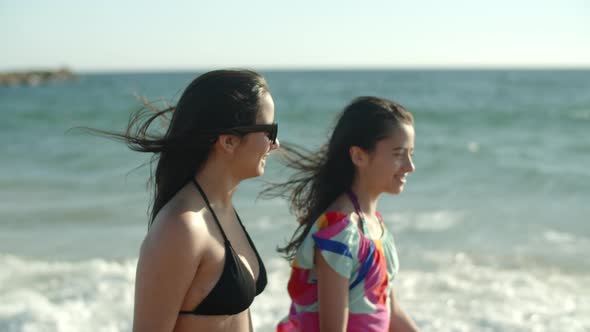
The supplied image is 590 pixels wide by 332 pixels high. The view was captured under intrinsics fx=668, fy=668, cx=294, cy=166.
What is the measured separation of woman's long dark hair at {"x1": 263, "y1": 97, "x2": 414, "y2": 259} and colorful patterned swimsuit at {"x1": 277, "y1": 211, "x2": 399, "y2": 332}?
0.12 metres

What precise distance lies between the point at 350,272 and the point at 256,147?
2.18 ft

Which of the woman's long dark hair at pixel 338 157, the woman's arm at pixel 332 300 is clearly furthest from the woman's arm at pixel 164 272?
the woman's long dark hair at pixel 338 157

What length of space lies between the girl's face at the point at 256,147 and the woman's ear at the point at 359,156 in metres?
0.61

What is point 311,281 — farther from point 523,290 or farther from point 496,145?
point 496,145

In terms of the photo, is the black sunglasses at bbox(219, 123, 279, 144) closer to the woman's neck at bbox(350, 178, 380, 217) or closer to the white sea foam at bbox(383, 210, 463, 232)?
the woman's neck at bbox(350, 178, 380, 217)

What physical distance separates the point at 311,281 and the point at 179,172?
792mm

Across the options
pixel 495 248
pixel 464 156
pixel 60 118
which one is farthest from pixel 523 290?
pixel 60 118

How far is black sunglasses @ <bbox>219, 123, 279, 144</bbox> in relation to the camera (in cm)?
199

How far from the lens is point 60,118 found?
1040 inches

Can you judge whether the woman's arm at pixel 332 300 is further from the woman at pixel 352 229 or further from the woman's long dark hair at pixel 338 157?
the woman's long dark hair at pixel 338 157

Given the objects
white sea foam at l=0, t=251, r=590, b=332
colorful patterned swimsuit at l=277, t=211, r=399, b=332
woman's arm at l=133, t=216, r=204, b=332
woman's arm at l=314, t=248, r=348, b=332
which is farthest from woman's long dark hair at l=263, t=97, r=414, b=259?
white sea foam at l=0, t=251, r=590, b=332

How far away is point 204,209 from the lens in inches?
78.3

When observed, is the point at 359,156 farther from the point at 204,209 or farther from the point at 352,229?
the point at 204,209

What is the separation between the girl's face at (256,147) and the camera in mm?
2049
